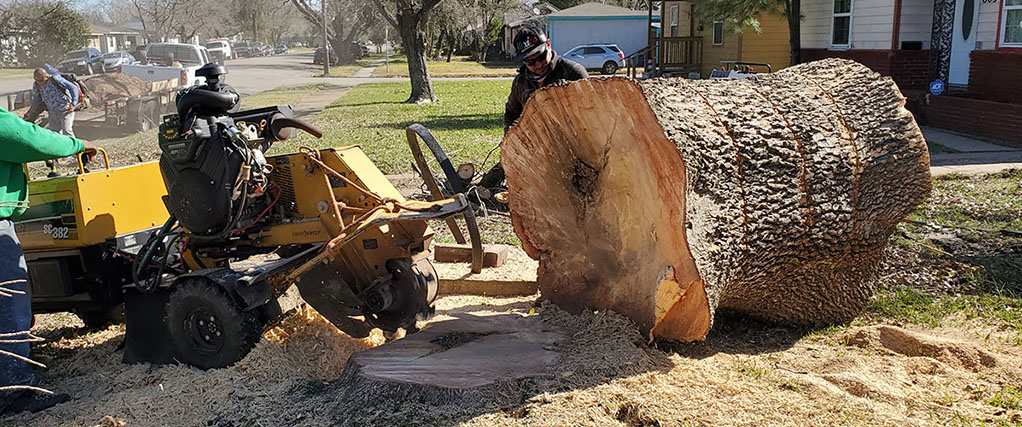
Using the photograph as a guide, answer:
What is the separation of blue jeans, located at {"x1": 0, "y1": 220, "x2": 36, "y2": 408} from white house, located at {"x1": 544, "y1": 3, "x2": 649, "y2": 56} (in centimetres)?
4261

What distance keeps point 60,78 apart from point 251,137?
11.0 meters

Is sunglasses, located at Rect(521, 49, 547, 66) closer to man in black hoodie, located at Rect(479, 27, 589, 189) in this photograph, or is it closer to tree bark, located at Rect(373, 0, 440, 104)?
man in black hoodie, located at Rect(479, 27, 589, 189)

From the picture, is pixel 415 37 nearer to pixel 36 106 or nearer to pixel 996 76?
pixel 36 106

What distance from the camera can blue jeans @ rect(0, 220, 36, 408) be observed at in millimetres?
4199

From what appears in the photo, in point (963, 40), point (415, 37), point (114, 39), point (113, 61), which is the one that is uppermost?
point (114, 39)

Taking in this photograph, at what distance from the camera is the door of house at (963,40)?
A: 47.4 feet

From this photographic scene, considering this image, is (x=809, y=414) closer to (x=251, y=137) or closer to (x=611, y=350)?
(x=611, y=350)

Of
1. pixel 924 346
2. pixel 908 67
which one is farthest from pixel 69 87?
pixel 908 67

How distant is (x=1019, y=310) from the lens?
15.5 feet

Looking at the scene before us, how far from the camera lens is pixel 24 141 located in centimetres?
422

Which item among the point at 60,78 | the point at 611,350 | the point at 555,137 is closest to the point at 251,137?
the point at 555,137

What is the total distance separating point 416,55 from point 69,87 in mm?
10131

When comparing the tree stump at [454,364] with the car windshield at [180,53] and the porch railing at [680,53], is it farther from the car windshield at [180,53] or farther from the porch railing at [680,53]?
the car windshield at [180,53]

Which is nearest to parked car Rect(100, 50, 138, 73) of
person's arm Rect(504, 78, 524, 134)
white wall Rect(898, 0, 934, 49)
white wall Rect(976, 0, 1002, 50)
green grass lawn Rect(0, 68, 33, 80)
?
green grass lawn Rect(0, 68, 33, 80)
